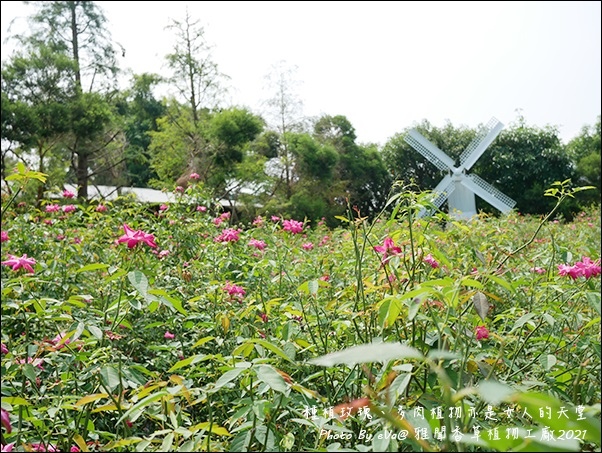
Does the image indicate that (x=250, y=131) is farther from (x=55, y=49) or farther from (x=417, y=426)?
(x=417, y=426)

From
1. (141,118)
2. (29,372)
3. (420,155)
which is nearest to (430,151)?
(420,155)

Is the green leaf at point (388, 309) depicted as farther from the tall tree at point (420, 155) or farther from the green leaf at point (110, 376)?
the tall tree at point (420, 155)

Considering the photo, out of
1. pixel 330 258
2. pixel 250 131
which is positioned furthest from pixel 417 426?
pixel 250 131

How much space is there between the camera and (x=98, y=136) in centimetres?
1300

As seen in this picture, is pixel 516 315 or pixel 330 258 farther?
pixel 330 258

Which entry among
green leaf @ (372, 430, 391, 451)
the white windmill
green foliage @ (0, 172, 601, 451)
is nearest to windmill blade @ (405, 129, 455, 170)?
the white windmill

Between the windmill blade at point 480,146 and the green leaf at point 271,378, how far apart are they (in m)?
13.2

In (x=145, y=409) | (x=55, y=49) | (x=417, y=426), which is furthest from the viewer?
(x=55, y=49)

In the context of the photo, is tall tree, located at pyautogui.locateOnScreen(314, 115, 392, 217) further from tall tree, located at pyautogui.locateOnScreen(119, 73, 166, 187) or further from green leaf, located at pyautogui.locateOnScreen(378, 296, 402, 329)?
green leaf, located at pyautogui.locateOnScreen(378, 296, 402, 329)

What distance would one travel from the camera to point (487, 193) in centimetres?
1299

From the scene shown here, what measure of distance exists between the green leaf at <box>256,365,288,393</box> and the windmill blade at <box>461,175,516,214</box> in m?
12.5

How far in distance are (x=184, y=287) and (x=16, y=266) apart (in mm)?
491

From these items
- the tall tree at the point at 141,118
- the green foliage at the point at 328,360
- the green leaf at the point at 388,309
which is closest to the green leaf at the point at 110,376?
the green foliage at the point at 328,360

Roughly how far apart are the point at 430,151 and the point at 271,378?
1355cm
